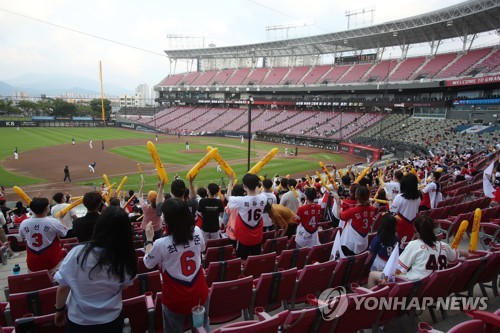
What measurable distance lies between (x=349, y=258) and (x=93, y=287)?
12.4 feet

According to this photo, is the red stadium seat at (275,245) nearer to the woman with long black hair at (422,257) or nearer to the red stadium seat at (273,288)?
the red stadium seat at (273,288)

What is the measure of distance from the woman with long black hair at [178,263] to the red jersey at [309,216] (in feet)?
9.92

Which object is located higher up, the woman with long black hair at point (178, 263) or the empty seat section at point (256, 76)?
the empty seat section at point (256, 76)

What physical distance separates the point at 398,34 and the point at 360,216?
52.2 metres

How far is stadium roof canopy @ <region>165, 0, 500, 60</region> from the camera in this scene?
3753cm

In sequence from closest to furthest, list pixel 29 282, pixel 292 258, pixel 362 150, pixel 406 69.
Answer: pixel 29 282 → pixel 292 258 → pixel 362 150 → pixel 406 69

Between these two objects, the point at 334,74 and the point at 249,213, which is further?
the point at 334,74

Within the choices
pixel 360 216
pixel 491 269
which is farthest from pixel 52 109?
pixel 491 269

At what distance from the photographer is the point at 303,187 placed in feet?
→ 44.8

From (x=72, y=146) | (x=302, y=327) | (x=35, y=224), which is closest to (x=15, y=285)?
(x=35, y=224)

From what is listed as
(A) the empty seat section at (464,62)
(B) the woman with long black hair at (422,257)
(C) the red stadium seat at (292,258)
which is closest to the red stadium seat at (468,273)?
(B) the woman with long black hair at (422,257)

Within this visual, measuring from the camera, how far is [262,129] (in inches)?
2367

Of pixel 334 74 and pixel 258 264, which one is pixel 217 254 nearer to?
pixel 258 264

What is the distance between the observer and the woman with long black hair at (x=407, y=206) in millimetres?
6242
